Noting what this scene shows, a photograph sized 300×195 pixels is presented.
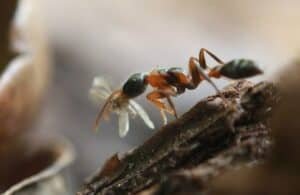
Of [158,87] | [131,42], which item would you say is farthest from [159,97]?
[131,42]

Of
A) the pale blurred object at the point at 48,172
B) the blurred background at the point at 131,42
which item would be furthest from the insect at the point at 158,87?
the blurred background at the point at 131,42

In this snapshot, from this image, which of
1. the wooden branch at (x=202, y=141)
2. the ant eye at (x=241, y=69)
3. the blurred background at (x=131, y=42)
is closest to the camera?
the wooden branch at (x=202, y=141)

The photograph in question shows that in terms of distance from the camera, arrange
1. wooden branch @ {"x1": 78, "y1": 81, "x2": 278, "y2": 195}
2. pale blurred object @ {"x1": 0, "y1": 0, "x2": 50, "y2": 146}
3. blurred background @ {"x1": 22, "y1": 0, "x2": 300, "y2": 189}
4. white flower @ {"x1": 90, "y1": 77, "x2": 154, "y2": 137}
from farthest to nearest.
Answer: blurred background @ {"x1": 22, "y1": 0, "x2": 300, "y2": 189} → pale blurred object @ {"x1": 0, "y1": 0, "x2": 50, "y2": 146} → white flower @ {"x1": 90, "y1": 77, "x2": 154, "y2": 137} → wooden branch @ {"x1": 78, "y1": 81, "x2": 278, "y2": 195}

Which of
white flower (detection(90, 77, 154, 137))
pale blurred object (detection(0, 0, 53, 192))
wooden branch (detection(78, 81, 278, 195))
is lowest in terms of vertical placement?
wooden branch (detection(78, 81, 278, 195))

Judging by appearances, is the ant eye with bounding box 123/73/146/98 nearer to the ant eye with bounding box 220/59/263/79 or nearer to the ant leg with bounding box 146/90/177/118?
the ant leg with bounding box 146/90/177/118

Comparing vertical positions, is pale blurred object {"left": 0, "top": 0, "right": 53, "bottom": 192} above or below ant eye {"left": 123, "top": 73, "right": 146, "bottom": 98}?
above

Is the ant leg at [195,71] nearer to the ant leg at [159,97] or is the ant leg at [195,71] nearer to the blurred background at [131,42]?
the ant leg at [159,97]

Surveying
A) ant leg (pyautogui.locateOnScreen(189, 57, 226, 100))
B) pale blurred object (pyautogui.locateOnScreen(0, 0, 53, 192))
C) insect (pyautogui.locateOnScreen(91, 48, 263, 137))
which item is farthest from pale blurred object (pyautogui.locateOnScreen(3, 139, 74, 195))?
ant leg (pyautogui.locateOnScreen(189, 57, 226, 100))
